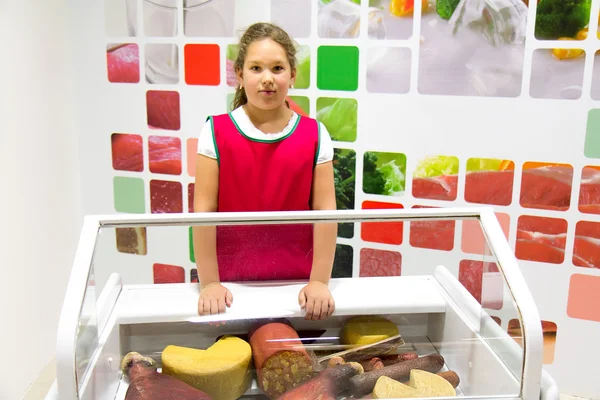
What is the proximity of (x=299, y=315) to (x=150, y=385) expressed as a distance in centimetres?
29

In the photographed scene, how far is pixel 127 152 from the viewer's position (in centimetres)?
272

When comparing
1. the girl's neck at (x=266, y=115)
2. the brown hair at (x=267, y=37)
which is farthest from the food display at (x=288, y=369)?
the brown hair at (x=267, y=37)

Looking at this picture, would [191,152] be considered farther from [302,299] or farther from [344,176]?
[302,299]

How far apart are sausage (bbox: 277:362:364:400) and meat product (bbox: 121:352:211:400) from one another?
15cm

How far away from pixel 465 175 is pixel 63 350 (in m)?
1.78

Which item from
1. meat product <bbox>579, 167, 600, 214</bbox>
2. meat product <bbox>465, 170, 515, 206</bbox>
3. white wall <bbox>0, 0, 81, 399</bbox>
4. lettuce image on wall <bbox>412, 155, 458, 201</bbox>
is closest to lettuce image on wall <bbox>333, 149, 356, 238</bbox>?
lettuce image on wall <bbox>412, 155, 458, 201</bbox>

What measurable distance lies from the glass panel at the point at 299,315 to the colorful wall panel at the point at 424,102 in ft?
3.89

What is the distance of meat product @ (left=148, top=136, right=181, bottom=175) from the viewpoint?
2.66 meters

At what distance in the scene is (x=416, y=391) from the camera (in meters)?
1.06

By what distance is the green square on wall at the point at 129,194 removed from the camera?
2748mm

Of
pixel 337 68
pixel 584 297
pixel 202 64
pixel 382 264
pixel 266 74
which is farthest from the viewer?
pixel 202 64

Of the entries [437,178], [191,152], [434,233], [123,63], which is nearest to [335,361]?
[434,233]

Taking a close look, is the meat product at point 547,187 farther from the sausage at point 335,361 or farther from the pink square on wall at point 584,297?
the sausage at point 335,361

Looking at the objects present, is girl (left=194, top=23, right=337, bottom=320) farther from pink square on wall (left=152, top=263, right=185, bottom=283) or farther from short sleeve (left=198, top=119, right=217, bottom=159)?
pink square on wall (left=152, top=263, right=185, bottom=283)
